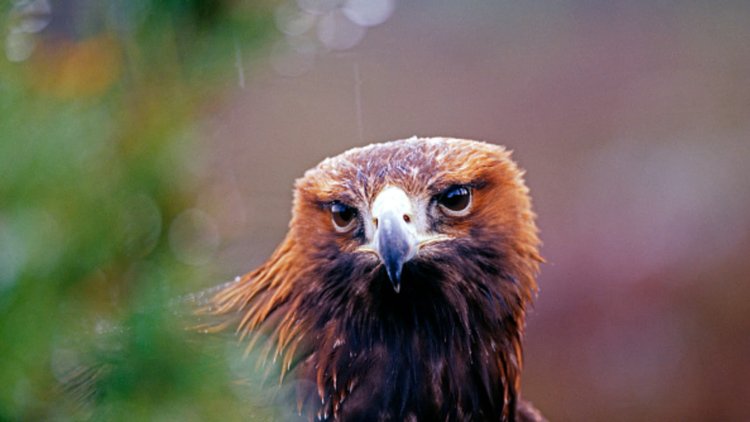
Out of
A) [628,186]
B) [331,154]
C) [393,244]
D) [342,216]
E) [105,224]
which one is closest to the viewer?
[105,224]

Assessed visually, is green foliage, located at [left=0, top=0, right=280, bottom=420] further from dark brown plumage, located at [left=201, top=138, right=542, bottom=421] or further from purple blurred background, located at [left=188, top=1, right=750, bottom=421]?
purple blurred background, located at [left=188, top=1, right=750, bottom=421]

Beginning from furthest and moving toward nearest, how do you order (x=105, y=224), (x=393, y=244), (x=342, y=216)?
(x=342, y=216) → (x=393, y=244) → (x=105, y=224)

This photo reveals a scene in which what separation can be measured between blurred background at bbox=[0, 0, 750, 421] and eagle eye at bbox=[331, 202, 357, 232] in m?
0.10

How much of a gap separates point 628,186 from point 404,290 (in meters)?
1.66

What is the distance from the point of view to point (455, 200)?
1.06 metres

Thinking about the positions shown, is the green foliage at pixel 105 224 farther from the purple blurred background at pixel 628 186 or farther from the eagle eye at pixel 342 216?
the purple blurred background at pixel 628 186

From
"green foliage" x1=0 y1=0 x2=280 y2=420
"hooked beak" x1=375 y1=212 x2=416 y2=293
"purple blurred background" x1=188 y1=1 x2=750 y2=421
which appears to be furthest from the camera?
"purple blurred background" x1=188 y1=1 x2=750 y2=421

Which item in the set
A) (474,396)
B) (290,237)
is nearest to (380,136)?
(290,237)

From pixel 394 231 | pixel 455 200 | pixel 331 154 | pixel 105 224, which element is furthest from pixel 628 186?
pixel 105 224

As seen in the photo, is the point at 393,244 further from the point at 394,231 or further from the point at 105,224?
the point at 105,224

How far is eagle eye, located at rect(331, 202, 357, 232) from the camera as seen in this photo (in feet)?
3.41

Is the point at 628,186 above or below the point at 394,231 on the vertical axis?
below

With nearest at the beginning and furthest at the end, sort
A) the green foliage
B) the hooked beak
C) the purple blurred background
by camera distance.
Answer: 1. the green foliage
2. the hooked beak
3. the purple blurred background

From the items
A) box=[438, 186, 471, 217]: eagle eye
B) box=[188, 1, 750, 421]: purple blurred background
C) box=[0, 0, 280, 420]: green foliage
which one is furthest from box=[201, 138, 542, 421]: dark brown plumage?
box=[188, 1, 750, 421]: purple blurred background
